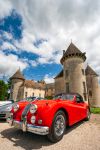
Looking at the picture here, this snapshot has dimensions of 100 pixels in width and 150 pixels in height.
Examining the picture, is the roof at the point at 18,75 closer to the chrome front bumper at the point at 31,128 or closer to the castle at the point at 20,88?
the castle at the point at 20,88

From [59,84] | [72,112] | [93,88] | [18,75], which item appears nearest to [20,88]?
[18,75]

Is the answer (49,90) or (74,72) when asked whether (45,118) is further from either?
(49,90)

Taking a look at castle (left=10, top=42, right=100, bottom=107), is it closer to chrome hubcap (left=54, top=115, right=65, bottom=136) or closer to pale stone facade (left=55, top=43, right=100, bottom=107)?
pale stone facade (left=55, top=43, right=100, bottom=107)

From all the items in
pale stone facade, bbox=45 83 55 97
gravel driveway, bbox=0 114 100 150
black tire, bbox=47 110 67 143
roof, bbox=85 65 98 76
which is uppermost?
roof, bbox=85 65 98 76

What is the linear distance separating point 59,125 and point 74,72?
22.0 meters

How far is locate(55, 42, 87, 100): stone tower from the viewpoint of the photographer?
2475 centimetres

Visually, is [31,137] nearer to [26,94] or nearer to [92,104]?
[92,104]

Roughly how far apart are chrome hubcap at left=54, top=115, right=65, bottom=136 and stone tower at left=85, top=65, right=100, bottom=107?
26.2 metres

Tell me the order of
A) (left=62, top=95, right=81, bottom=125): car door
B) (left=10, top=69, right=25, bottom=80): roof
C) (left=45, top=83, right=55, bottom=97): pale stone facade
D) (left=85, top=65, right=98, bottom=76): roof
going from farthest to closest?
(left=45, top=83, right=55, bottom=97): pale stone facade
(left=10, top=69, right=25, bottom=80): roof
(left=85, top=65, right=98, bottom=76): roof
(left=62, top=95, right=81, bottom=125): car door

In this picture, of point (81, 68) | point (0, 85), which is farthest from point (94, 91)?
point (0, 85)

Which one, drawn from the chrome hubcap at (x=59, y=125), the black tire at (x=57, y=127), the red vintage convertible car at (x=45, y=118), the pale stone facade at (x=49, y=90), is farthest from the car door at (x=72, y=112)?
the pale stone facade at (x=49, y=90)

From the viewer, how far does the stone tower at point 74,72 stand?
24.8 metres

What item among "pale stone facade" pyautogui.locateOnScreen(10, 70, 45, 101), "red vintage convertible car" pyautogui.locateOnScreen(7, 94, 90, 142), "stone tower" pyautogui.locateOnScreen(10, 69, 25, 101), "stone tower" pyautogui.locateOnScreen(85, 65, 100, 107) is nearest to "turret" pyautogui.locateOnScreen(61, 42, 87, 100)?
"stone tower" pyautogui.locateOnScreen(85, 65, 100, 107)

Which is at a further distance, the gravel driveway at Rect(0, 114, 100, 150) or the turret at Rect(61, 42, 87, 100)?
the turret at Rect(61, 42, 87, 100)
